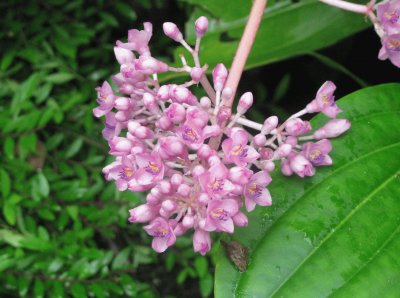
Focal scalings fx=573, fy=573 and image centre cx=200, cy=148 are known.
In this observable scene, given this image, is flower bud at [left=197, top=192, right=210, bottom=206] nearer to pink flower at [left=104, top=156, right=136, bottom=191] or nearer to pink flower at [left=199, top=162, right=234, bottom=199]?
pink flower at [left=199, top=162, right=234, bottom=199]

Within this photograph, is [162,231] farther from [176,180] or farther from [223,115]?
[223,115]

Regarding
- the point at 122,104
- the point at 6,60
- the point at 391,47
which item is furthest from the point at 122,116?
the point at 6,60

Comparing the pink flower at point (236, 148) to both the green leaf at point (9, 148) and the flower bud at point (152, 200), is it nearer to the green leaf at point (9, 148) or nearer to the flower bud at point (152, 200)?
the flower bud at point (152, 200)

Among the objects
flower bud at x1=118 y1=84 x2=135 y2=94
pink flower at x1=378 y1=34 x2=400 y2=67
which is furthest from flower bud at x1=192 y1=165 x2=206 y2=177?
pink flower at x1=378 y1=34 x2=400 y2=67

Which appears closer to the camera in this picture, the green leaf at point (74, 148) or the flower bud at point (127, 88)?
the flower bud at point (127, 88)

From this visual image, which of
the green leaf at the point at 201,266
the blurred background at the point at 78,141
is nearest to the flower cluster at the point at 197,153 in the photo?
the blurred background at the point at 78,141

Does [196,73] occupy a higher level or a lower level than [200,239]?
higher

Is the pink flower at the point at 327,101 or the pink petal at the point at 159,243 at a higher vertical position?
the pink flower at the point at 327,101

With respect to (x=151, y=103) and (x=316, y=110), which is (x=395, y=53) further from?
(x=151, y=103)
